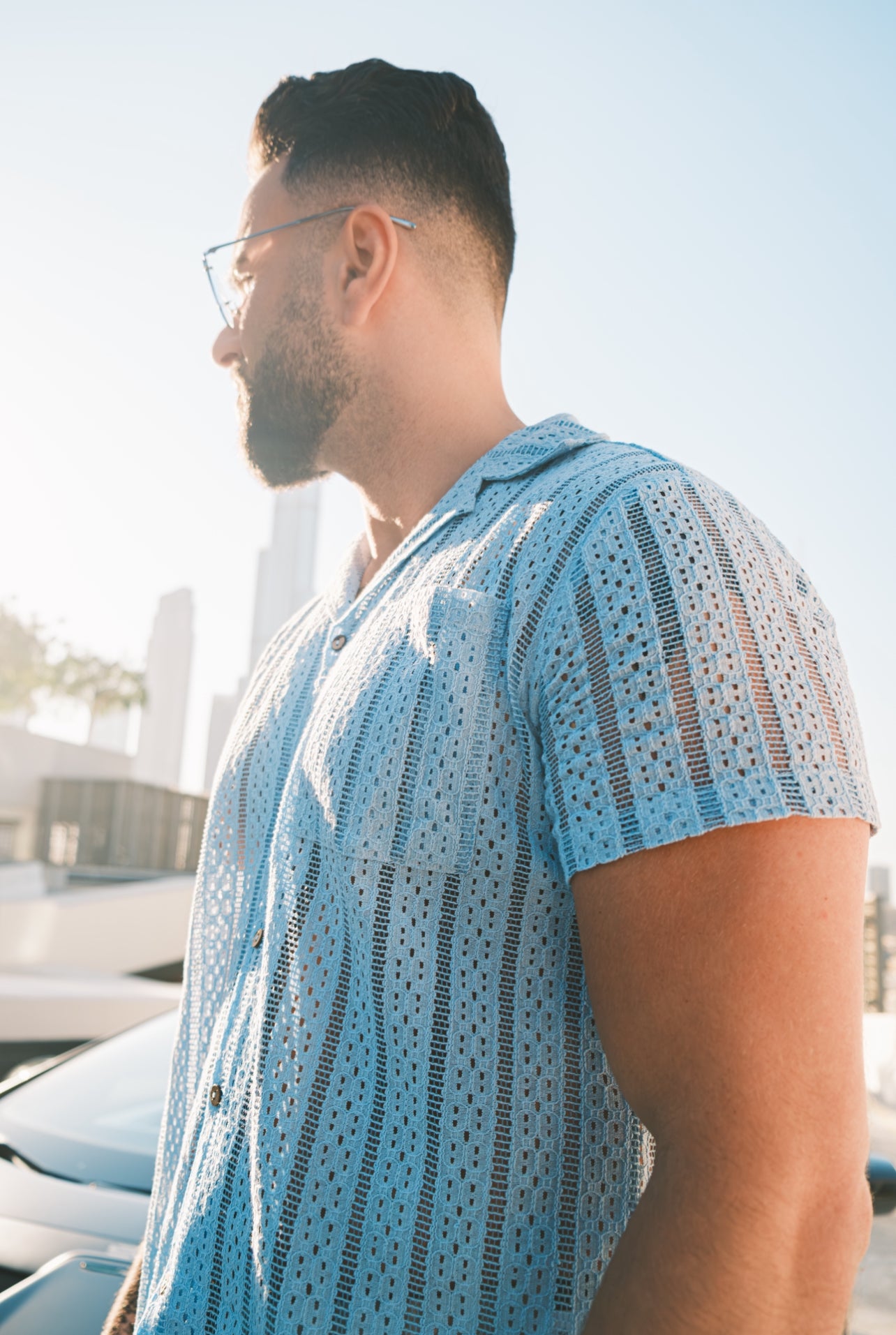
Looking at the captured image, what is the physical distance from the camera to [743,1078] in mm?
807

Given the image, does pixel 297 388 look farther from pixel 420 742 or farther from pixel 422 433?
pixel 420 742

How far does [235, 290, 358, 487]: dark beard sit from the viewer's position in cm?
156

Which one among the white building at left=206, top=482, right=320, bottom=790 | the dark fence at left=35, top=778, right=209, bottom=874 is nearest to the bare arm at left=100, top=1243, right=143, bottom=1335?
the dark fence at left=35, top=778, right=209, bottom=874

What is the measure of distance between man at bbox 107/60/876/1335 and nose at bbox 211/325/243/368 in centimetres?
55

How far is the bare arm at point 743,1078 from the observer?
0.79m

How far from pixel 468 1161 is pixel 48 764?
34464mm

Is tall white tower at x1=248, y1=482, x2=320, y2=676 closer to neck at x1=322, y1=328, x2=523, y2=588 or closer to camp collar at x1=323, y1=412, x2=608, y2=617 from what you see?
neck at x1=322, y1=328, x2=523, y2=588

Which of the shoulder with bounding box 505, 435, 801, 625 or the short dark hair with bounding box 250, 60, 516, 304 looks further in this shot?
the short dark hair with bounding box 250, 60, 516, 304

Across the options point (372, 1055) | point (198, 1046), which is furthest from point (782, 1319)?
point (198, 1046)

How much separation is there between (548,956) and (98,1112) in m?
2.96

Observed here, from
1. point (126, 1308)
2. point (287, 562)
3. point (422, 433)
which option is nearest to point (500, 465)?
point (422, 433)

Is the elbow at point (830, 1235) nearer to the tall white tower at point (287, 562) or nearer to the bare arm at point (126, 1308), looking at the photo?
the bare arm at point (126, 1308)

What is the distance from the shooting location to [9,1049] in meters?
6.73

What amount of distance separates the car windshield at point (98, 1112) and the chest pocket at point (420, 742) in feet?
7.97
